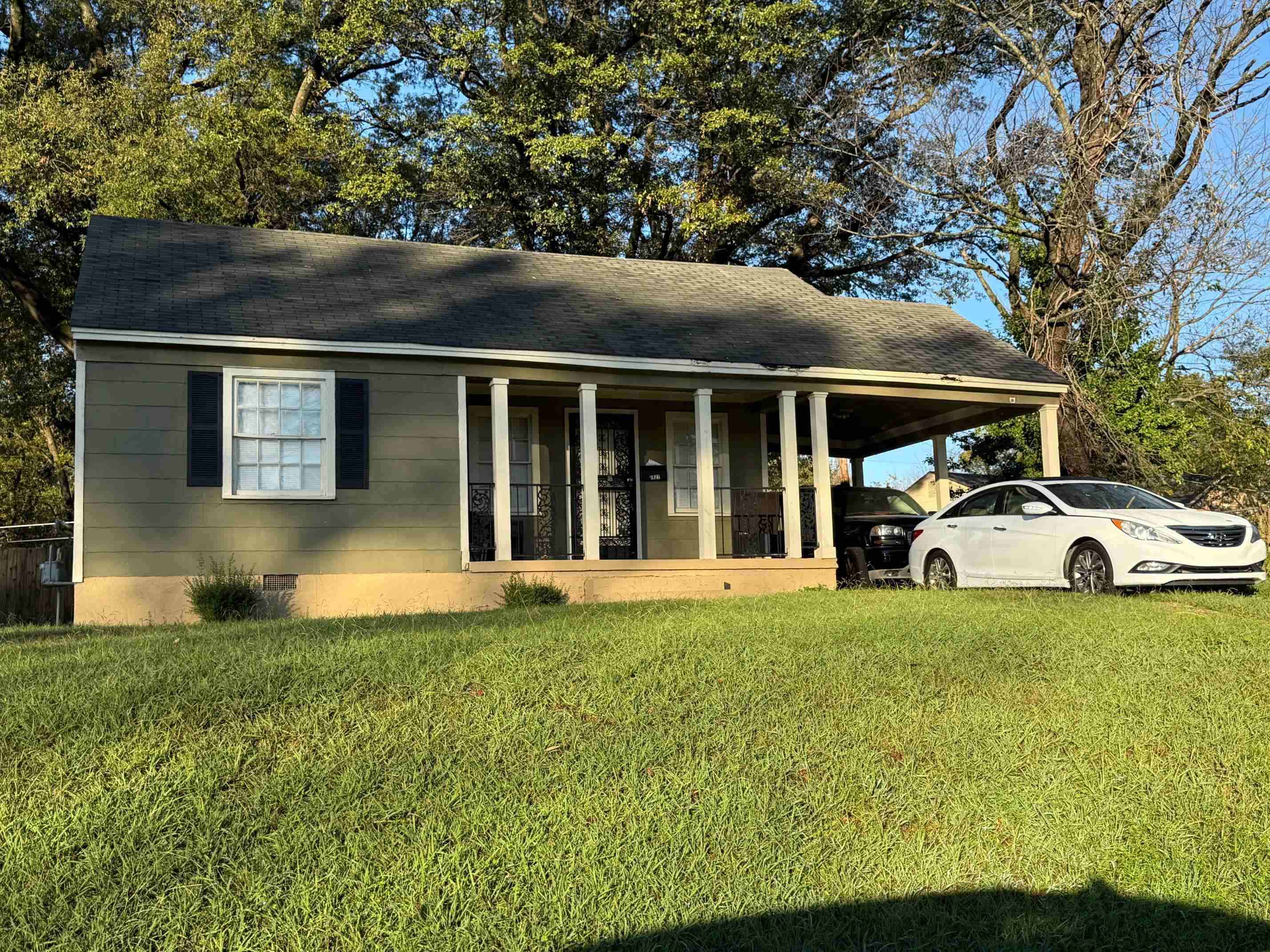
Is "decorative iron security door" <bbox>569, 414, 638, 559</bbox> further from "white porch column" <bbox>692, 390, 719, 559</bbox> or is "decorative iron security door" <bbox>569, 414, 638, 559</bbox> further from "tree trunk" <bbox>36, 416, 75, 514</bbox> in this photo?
"tree trunk" <bbox>36, 416, 75, 514</bbox>

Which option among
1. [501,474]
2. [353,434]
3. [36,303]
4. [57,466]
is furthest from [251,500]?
[57,466]

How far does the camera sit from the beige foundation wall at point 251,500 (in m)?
12.4

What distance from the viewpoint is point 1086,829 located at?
18.2ft

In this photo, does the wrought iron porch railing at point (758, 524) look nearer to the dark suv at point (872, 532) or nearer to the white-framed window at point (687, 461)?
the white-framed window at point (687, 461)

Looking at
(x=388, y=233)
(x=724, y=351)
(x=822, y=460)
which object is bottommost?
(x=822, y=460)

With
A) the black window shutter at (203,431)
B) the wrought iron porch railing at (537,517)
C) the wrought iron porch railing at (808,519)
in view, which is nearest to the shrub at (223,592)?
the black window shutter at (203,431)

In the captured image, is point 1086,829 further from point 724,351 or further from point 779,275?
point 779,275

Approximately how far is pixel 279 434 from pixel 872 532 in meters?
8.61

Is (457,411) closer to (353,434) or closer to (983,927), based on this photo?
(353,434)

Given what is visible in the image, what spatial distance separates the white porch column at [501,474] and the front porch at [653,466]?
0.02m

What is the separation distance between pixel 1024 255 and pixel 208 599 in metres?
19.1

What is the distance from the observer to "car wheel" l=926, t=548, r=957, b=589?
1389cm

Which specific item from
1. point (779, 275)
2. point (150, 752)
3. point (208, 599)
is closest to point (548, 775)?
point (150, 752)

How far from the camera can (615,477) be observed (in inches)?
669
